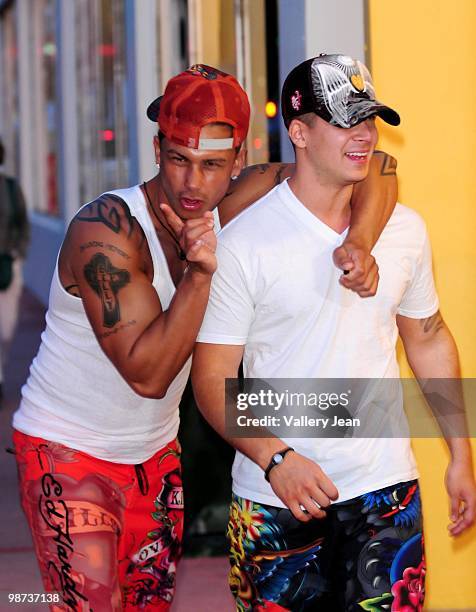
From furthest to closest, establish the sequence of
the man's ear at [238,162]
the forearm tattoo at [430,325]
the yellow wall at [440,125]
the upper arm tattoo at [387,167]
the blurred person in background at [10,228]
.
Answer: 1. the blurred person in background at [10,228]
2. the yellow wall at [440,125]
3. the upper arm tattoo at [387,167]
4. the forearm tattoo at [430,325]
5. the man's ear at [238,162]

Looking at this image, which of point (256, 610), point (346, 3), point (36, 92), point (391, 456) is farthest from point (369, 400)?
point (36, 92)

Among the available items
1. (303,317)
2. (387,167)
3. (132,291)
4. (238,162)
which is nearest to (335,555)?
(303,317)

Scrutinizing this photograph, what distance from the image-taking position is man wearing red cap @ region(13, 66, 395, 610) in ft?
11.6

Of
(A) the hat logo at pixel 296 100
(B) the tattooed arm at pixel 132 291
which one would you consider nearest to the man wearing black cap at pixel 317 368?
(A) the hat logo at pixel 296 100

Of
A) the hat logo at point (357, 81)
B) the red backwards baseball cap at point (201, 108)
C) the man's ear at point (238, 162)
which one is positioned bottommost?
the man's ear at point (238, 162)

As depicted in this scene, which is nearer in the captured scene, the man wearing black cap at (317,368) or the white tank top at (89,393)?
Result: the man wearing black cap at (317,368)

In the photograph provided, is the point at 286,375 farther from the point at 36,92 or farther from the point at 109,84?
the point at 36,92

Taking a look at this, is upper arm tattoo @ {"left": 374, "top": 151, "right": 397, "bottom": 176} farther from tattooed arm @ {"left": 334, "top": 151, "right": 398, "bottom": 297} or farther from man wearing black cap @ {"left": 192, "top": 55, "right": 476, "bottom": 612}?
man wearing black cap @ {"left": 192, "top": 55, "right": 476, "bottom": 612}

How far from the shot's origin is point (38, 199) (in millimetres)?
22016

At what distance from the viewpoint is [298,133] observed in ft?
11.9

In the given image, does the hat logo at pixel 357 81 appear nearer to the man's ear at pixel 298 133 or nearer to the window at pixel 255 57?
the man's ear at pixel 298 133

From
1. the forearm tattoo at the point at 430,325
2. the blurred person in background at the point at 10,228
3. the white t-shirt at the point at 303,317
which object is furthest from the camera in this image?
the blurred person in background at the point at 10,228

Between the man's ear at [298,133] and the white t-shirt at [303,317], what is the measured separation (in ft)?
0.48

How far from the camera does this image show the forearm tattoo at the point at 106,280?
11.8ft
